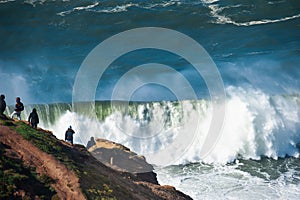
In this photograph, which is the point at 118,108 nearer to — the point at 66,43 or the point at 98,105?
the point at 98,105

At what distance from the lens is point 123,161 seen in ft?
79.7

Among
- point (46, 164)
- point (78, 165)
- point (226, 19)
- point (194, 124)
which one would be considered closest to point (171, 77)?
point (194, 124)

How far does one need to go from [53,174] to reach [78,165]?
1.87 meters

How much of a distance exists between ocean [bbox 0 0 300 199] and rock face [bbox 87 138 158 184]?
363 inches

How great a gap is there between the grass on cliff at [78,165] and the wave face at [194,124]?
21.8 metres

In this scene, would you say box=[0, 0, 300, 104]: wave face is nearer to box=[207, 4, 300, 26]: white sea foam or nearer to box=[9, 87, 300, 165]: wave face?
box=[207, 4, 300, 26]: white sea foam

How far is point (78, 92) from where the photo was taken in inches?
2311

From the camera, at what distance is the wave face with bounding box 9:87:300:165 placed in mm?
42006

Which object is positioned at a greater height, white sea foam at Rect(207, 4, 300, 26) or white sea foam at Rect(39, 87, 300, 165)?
white sea foam at Rect(207, 4, 300, 26)

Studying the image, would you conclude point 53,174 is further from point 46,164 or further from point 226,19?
point 226,19

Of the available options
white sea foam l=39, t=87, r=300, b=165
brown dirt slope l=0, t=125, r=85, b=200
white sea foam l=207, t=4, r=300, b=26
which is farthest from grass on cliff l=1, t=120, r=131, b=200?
white sea foam l=207, t=4, r=300, b=26

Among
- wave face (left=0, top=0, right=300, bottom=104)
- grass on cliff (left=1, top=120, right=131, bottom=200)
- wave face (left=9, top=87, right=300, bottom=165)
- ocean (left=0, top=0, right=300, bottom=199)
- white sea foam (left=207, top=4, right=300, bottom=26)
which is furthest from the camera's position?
wave face (left=0, top=0, right=300, bottom=104)

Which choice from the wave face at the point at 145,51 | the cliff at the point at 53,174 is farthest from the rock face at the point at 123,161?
the wave face at the point at 145,51

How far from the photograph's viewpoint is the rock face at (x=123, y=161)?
76.6ft
